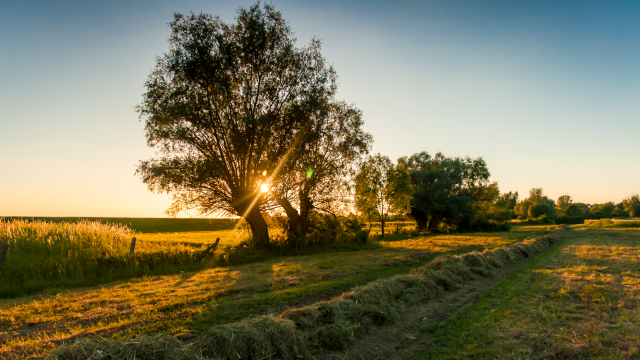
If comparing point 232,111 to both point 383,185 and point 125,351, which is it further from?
point 383,185

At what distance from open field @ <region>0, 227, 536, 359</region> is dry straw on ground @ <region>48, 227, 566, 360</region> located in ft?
3.82

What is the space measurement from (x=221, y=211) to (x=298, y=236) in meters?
5.43

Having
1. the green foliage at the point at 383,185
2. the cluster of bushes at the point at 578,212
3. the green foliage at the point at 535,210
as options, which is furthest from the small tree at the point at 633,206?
the green foliage at the point at 383,185

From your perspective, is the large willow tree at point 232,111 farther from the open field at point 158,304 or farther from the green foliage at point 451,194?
the green foliage at point 451,194

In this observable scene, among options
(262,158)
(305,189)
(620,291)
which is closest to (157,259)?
(262,158)

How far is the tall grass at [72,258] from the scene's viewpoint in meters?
11.0

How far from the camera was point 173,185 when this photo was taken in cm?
1812

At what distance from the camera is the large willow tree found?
17.5 metres

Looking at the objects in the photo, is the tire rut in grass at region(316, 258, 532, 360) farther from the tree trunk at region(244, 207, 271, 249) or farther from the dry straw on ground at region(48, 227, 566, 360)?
the tree trunk at region(244, 207, 271, 249)

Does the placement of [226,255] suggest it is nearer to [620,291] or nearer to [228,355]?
[228,355]

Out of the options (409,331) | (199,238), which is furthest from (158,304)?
(199,238)

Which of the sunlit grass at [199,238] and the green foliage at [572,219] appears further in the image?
the green foliage at [572,219]

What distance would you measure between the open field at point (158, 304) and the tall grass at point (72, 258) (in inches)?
62.7

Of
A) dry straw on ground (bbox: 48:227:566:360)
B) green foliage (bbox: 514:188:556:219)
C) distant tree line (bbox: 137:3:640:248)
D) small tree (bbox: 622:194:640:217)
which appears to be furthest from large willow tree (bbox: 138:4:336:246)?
small tree (bbox: 622:194:640:217)
